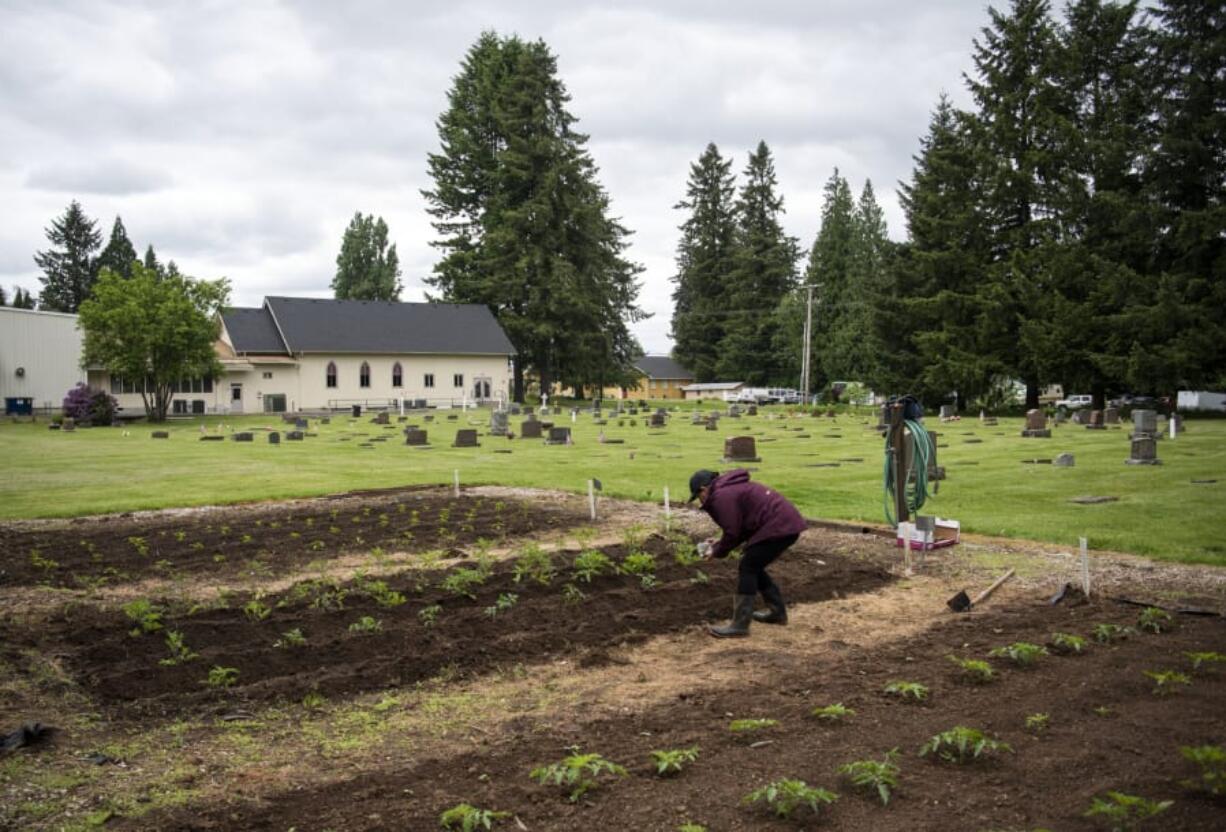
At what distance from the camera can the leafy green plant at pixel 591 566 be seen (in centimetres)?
1022

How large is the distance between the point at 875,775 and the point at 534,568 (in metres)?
6.00

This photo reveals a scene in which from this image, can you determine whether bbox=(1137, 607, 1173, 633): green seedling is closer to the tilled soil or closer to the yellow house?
the tilled soil

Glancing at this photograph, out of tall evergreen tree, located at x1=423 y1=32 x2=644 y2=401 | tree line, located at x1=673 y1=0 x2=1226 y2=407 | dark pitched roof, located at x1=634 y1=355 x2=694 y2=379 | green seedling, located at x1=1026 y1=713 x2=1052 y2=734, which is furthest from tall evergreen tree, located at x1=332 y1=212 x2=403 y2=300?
green seedling, located at x1=1026 y1=713 x2=1052 y2=734

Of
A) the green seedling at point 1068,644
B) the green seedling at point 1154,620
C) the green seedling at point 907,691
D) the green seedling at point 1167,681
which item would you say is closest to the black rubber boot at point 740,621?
the green seedling at point 907,691

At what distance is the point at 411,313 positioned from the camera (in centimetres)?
7238

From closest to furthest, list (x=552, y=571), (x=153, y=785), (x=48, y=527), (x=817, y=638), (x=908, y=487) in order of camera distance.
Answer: (x=153, y=785), (x=817, y=638), (x=552, y=571), (x=908, y=487), (x=48, y=527)

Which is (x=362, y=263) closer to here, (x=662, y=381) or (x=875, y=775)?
(x=662, y=381)

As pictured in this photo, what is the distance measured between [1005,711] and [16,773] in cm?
602

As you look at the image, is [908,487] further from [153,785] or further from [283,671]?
[153,785]

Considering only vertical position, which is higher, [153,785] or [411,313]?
[411,313]

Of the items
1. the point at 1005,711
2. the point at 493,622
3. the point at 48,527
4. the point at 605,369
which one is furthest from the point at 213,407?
the point at 1005,711

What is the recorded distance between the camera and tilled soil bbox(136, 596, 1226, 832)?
4.77 meters

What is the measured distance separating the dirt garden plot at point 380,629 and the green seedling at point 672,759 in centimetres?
219

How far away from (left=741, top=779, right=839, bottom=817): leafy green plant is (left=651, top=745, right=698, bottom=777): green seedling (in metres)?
0.54
